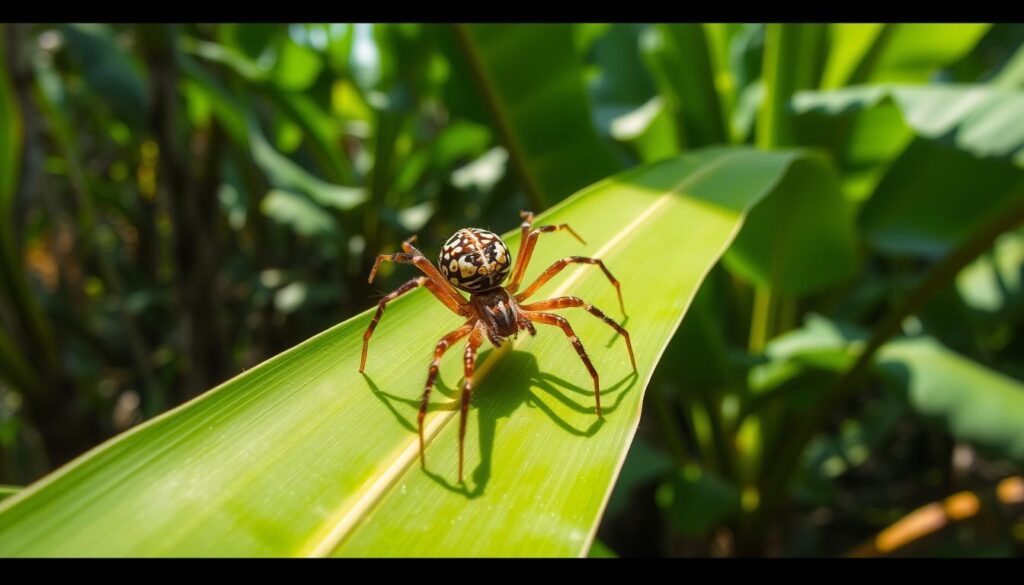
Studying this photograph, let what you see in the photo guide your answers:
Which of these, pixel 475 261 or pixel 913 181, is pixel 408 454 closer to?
pixel 475 261

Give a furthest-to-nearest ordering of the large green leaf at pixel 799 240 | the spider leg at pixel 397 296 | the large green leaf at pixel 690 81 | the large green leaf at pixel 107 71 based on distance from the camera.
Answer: the large green leaf at pixel 107 71
the large green leaf at pixel 690 81
the large green leaf at pixel 799 240
the spider leg at pixel 397 296

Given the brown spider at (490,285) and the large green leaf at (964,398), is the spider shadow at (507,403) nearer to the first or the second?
the brown spider at (490,285)

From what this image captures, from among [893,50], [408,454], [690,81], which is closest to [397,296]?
[408,454]

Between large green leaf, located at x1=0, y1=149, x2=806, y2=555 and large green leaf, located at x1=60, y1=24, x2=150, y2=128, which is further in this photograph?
large green leaf, located at x1=60, y1=24, x2=150, y2=128

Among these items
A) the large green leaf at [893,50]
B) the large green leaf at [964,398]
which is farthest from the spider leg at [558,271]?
the large green leaf at [893,50]

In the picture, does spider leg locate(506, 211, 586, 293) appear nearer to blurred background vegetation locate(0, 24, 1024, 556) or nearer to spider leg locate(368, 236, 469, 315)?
spider leg locate(368, 236, 469, 315)

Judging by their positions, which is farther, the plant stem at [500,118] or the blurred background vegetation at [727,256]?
the plant stem at [500,118]

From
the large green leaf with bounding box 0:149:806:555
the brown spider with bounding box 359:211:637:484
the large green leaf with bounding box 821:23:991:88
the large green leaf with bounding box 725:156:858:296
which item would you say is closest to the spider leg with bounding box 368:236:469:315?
the brown spider with bounding box 359:211:637:484
